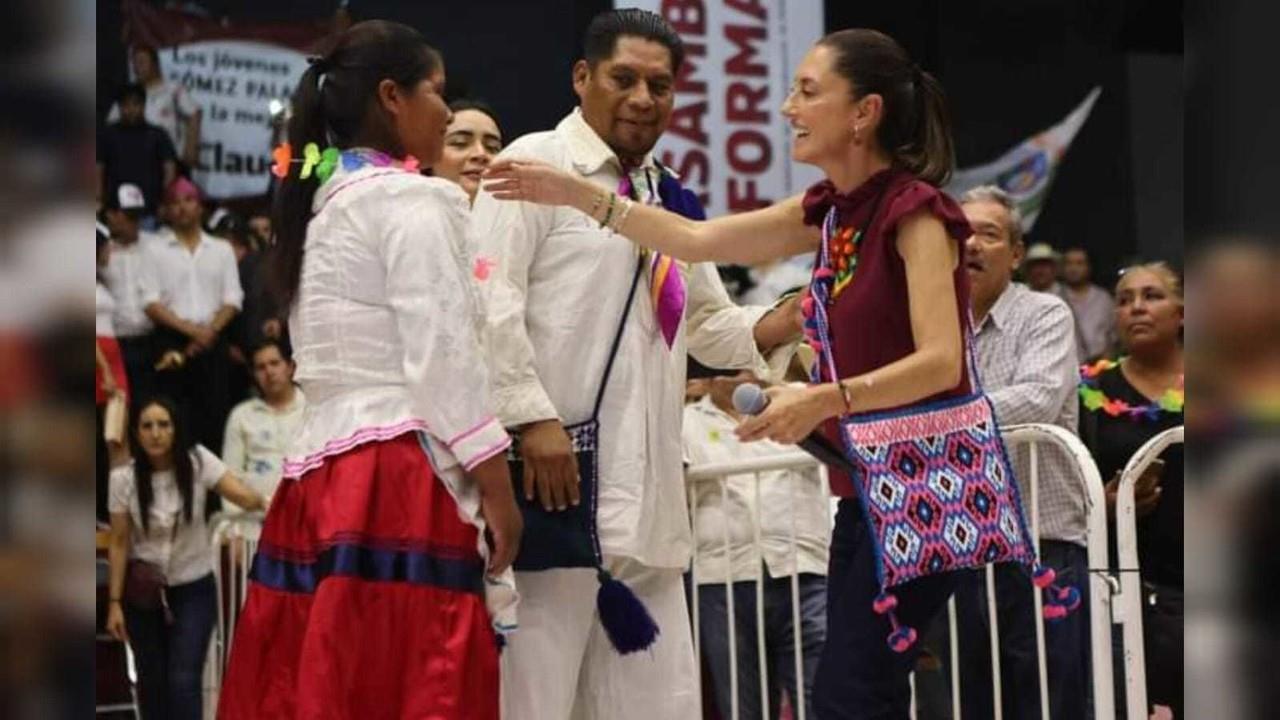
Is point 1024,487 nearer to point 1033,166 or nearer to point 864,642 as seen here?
point 864,642

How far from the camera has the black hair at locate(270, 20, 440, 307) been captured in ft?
11.4

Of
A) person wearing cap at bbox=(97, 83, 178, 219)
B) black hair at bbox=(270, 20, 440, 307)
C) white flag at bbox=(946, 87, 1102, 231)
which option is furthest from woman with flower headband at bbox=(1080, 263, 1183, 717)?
person wearing cap at bbox=(97, 83, 178, 219)

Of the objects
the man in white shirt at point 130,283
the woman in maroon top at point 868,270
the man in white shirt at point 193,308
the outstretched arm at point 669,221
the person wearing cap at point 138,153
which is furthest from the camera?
the person wearing cap at point 138,153

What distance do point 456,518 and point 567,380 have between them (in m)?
0.52

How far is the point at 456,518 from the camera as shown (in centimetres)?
330

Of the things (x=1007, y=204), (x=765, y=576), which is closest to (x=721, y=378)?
(x=765, y=576)

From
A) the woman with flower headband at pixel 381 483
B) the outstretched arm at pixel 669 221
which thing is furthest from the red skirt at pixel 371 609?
the outstretched arm at pixel 669 221

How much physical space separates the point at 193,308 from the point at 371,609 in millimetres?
6641

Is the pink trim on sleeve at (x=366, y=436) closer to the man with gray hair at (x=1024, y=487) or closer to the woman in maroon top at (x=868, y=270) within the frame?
the woman in maroon top at (x=868, y=270)

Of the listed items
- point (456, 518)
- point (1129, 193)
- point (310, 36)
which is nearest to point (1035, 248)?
point (1129, 193)

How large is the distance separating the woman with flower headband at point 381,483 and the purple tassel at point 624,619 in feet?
0.99

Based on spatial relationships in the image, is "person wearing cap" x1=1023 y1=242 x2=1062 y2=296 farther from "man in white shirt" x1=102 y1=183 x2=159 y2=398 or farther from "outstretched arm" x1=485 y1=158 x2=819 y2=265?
"outstretched arm" x1=485 y1=158 x2=819 y2=265

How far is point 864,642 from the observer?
9.62 ft

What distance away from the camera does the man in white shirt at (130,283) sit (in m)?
9.20
